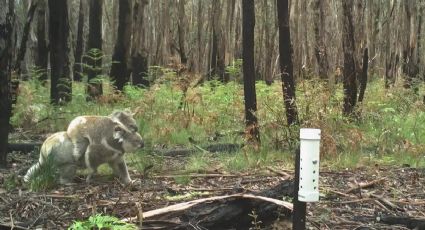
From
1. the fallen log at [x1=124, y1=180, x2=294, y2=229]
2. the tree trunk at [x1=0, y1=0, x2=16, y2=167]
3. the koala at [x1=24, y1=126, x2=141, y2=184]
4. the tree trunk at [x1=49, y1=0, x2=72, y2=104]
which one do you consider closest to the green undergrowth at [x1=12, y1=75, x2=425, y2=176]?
the tree trunk at [x1=49, y1=0, x2=72, y2=104]

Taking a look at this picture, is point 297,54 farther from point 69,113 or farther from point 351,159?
point 351,159

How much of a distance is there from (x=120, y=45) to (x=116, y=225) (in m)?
14.6

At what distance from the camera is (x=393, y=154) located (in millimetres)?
9375

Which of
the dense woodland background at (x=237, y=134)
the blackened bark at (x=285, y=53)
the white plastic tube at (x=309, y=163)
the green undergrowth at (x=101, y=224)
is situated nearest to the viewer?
the white plastic tube at (x=309, y=163)

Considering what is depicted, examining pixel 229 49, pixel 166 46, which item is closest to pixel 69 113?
pixel 229 49

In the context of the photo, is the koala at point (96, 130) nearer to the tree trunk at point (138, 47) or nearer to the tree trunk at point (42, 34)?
the tree trunk at point (138, 47)

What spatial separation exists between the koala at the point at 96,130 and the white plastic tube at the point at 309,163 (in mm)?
3020

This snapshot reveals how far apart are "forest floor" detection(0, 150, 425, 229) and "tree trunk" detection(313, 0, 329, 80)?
706cm

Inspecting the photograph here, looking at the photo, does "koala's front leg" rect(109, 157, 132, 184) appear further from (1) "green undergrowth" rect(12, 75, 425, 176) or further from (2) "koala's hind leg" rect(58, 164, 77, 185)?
(1) "green undergrowth" rect(12, 75, 425, 176)

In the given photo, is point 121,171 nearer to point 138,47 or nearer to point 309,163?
point 309,163

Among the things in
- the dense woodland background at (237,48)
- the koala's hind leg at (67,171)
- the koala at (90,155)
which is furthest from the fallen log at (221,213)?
the dense woodland background at (237,48)

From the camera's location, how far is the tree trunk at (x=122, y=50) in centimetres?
1834

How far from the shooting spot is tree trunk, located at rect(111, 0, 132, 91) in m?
18.3

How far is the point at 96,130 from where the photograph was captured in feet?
21.3
